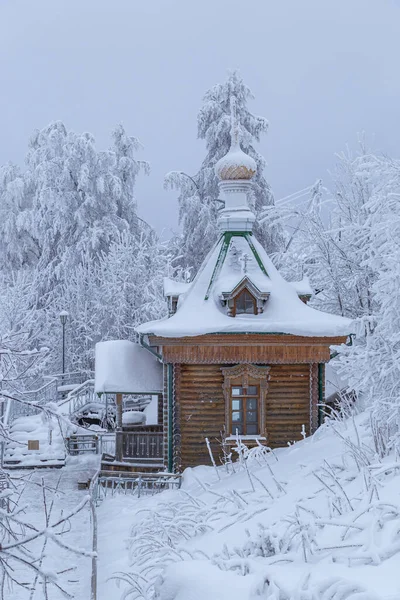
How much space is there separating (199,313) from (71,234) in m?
18.0

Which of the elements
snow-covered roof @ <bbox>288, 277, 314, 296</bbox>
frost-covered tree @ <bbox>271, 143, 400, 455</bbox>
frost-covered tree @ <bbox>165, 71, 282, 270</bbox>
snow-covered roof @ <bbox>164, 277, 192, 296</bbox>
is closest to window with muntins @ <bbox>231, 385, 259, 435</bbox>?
frost-covered tree @ <bbox>271, 143, 400, 455</bbox>

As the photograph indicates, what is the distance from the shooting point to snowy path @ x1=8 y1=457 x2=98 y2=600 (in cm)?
1218

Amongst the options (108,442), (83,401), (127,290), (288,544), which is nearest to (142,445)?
(108,442)

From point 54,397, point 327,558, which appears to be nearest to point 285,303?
point 327,558

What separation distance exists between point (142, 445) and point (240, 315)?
3.95 meters

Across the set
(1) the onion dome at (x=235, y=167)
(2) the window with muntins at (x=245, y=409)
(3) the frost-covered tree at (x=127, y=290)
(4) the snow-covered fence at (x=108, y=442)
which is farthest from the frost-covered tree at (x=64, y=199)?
(2) the window with muntins at (x=245, y=409)

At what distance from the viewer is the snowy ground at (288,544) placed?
671cm

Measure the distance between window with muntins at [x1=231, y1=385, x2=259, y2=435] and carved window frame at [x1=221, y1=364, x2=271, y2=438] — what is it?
0.41 ft

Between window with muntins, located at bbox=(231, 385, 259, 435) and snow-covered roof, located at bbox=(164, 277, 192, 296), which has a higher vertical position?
snow-covered roof, located at bbox=(164, 277, 192, 296)

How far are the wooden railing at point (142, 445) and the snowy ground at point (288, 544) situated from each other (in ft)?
22.6

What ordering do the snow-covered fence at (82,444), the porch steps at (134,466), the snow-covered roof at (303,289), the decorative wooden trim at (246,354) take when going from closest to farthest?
the decorative wooden trim at (246,354) < the porch steps at (134,466) < the snow-covered roof at (303,289) < the snow-covered fence at (82,444)

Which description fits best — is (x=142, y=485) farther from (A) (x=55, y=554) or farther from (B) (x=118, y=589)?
(B) (x=118, y=589)

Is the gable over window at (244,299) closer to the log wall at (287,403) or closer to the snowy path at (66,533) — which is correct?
the log wall at (287,403)

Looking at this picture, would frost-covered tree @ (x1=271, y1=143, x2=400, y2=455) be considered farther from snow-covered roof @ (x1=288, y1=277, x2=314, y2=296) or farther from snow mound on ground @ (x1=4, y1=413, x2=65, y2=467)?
snow mound on ground @ (x1=4, y1=413, x2=65, y2=467)
